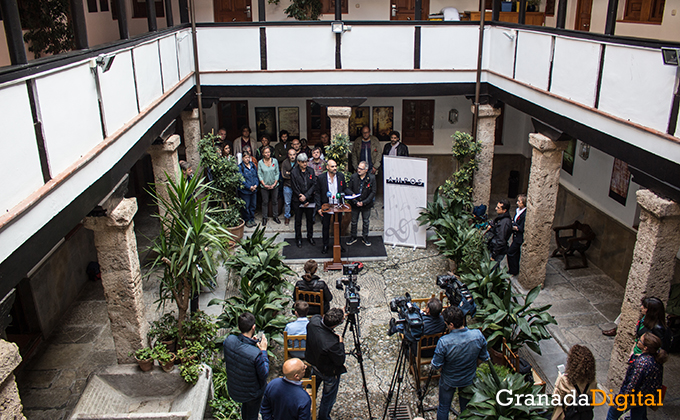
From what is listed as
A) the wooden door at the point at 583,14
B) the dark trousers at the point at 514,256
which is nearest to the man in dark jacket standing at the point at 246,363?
the dark trousers at the point at 514,256

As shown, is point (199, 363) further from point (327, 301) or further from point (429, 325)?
point (429, 325)

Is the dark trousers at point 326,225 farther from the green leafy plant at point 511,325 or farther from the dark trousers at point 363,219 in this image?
the green leafy plant at point 511,325

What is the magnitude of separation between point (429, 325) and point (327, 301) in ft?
5.27

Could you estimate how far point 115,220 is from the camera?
5.91 metres

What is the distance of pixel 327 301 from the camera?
7.55 meters

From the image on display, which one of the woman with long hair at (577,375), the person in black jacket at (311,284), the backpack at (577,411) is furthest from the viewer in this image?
the person in black jacket at (311,284)

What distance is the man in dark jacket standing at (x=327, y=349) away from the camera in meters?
5.63

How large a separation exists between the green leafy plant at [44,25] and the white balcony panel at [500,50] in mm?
7095

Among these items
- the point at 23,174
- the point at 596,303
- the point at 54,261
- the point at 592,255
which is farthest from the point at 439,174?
the point at 23,174

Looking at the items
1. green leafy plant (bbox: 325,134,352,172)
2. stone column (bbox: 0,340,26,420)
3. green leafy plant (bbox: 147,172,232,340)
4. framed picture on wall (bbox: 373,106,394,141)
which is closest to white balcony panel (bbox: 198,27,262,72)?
green leafy plant (bbox: 325,134,352,172)

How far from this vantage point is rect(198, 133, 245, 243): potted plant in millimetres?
10023

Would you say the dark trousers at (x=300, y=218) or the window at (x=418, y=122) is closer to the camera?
the dark trousers at (x=300, y=218)

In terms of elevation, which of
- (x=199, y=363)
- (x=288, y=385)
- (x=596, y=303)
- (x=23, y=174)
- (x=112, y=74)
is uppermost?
(x=112, y=74)

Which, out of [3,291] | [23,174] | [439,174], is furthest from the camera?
[439,174]
